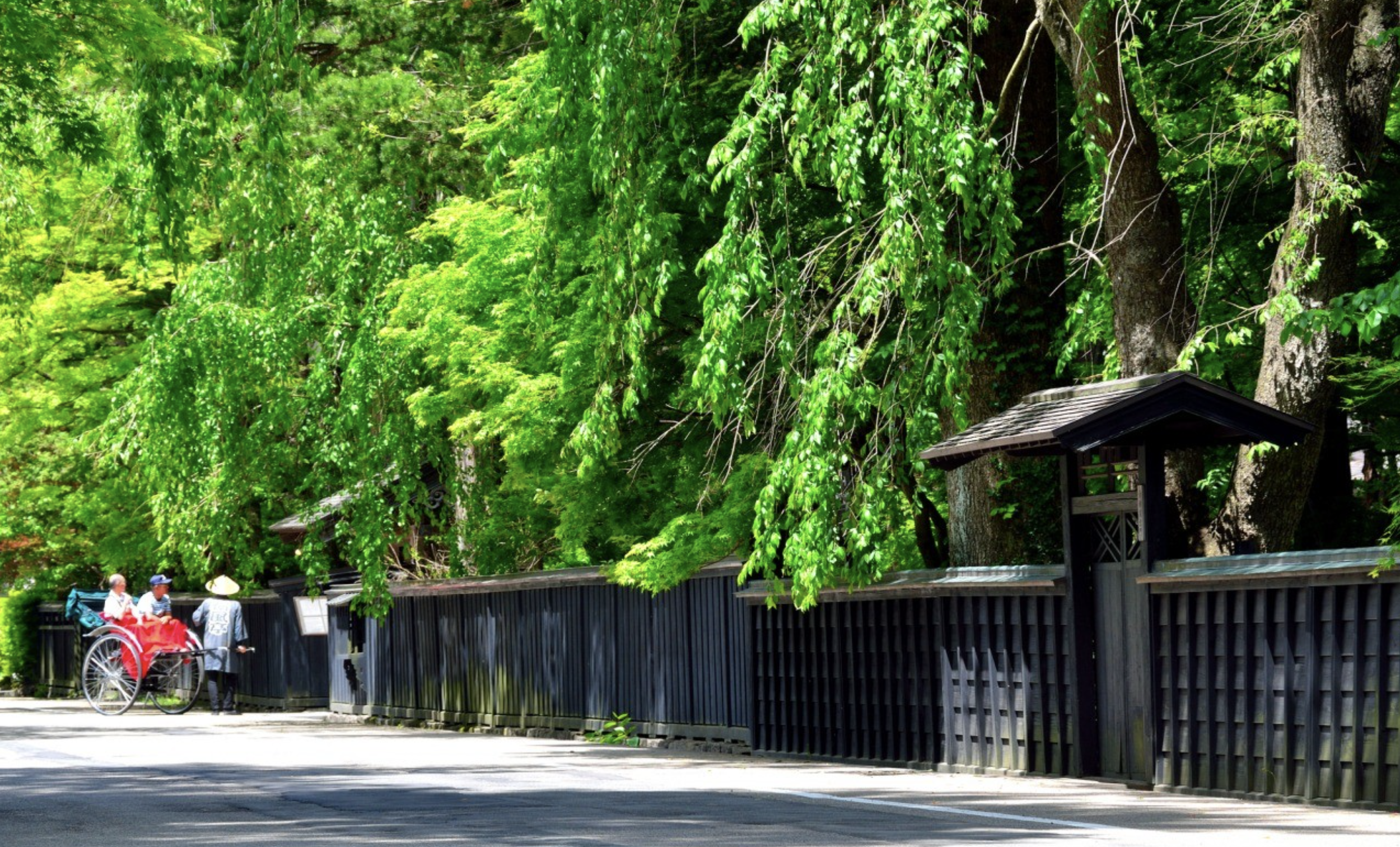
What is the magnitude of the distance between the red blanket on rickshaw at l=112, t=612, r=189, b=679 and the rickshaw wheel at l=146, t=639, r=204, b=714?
112mm

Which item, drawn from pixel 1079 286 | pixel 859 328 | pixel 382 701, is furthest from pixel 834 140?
pixel 382 701

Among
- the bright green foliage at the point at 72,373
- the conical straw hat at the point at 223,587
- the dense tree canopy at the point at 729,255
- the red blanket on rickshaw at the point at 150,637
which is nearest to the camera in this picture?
the dense tree canopy at the point at 729,255

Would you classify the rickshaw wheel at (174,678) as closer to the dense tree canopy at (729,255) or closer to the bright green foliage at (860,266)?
the dense tree canopy at (729,255)

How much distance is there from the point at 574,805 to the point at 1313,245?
Answer: 611 centimetres

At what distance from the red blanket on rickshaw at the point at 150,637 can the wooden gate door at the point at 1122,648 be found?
16121mm

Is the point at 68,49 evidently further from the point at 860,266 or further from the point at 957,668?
the point at 957,668

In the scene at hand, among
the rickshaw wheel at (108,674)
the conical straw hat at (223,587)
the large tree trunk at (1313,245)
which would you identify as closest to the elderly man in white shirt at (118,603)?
the rickshaw wheel at (108,674)

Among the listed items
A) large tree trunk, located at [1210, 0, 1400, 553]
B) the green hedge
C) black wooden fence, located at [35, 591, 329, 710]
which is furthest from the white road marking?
the green hedge

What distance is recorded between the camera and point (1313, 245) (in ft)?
46.3

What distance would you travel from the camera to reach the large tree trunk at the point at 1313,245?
1395 cm

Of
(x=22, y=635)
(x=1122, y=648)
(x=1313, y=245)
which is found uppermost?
(x=1313, y=245)

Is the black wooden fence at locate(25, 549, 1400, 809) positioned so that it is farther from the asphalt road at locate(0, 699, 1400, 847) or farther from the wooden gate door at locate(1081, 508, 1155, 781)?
the asphalt road at locate(0, 699, 1400, 847)

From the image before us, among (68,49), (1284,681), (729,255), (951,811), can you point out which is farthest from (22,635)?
(1284,681)

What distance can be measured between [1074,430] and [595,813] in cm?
393
